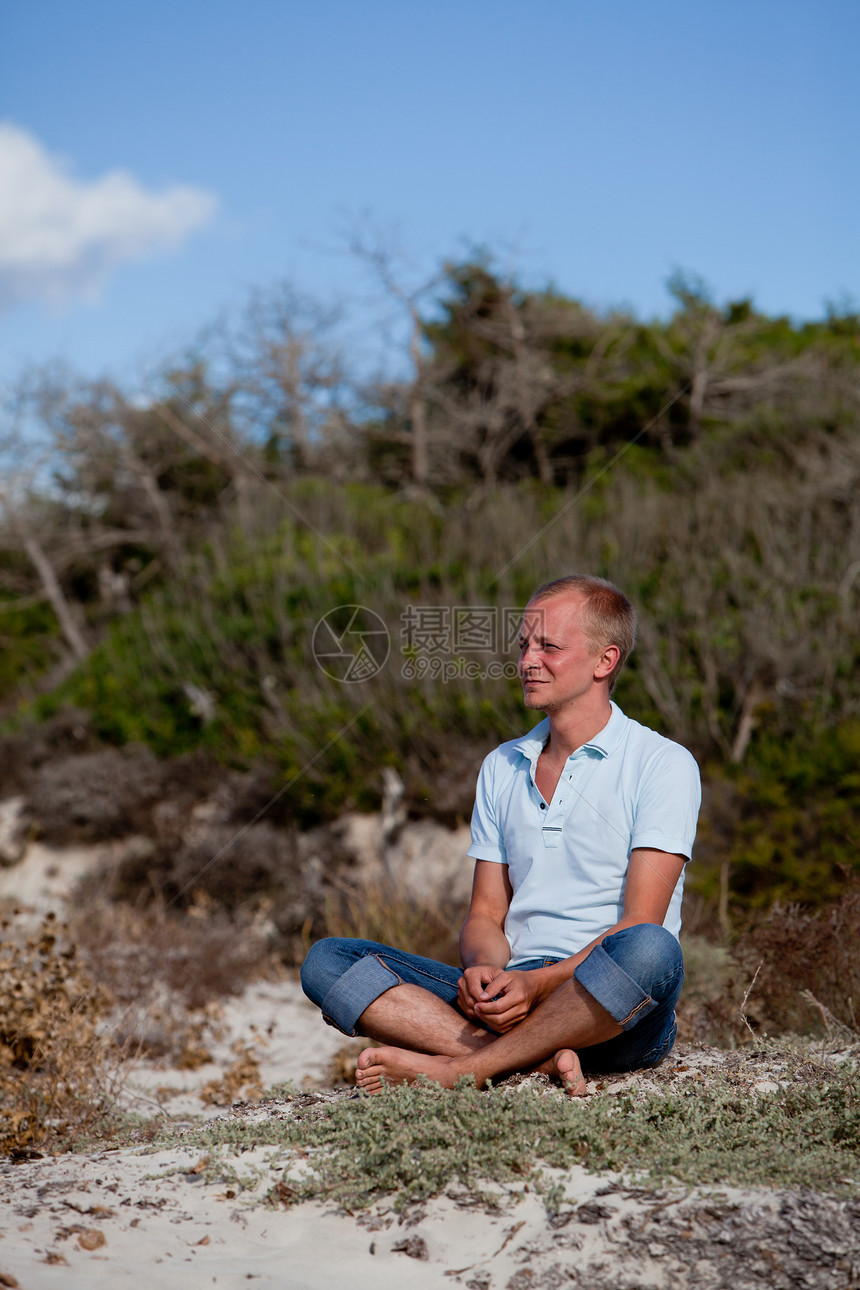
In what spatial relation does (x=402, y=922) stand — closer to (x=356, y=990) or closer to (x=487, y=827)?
(x=487, y=827)

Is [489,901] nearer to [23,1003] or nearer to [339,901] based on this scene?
[23,1003]

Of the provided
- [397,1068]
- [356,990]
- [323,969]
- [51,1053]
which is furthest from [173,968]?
[397,1068]

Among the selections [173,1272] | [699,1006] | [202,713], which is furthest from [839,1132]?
[202,713]

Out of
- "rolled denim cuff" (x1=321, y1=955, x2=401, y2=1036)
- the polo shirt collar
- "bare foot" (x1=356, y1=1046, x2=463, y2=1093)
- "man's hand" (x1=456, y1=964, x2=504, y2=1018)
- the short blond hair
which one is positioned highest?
the short blond hair

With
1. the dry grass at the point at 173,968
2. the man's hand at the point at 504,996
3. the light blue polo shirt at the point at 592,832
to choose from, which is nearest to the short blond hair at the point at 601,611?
the light blue polo shirt at the point at 592,832

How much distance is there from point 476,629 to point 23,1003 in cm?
502

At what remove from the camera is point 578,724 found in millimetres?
3039

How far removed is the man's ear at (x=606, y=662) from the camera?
3072 millimetres

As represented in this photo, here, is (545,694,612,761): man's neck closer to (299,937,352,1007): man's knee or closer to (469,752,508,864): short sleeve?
(469,752,508,864): short sleeve

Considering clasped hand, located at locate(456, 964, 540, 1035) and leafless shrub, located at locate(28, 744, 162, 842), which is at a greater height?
clasped hand, located at locate(456, 964, 540, 1035)

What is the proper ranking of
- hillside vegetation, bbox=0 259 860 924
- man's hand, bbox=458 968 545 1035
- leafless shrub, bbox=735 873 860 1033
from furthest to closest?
1. hillside vegetation, bbox=0 259 860 924
2. leafless shrub, bbox=735 873 860 1033
3. man's hand, bbox=458 968 545 1035

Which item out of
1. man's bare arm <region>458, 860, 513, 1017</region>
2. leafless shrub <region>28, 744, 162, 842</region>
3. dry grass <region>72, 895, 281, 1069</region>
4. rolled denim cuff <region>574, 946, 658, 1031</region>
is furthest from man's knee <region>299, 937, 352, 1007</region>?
leafless shrub <region>28, 744, 162, 842</region>

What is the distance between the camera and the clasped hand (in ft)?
8.59

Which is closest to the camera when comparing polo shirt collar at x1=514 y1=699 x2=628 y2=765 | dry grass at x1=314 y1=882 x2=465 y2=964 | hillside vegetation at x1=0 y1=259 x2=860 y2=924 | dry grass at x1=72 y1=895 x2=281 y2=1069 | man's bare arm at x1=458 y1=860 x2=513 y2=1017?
man's bare arm at x1=458 y1=860 x2=513 y2=1017
